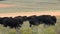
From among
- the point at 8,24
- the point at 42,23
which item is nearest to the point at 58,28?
the point at 42,23

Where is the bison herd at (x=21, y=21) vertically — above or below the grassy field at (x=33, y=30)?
above

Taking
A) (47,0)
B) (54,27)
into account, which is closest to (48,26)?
(54,27)

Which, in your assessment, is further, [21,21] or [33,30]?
[21,21]

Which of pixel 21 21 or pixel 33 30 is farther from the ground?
pixel 21 21

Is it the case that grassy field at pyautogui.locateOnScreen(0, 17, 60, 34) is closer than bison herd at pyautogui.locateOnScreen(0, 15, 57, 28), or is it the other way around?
grassy field at pyautogui.locateOnScreen(0, 17, 60, 34)

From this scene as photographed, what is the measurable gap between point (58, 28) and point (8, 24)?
2675mm

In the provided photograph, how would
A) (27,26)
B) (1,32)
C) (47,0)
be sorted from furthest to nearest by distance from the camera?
1. (47,0)
2. (27,26)
3. (1,32)

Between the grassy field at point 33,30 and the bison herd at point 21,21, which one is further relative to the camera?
the bison herd at point 21,21

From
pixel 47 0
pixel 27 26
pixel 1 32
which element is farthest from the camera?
pixel 47 0

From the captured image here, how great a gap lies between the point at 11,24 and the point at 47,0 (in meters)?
17.7

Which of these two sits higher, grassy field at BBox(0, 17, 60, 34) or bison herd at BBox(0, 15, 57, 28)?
bison herd at BBox(0, 15, 57, 28)

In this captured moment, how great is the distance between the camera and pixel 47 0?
96.9 feet

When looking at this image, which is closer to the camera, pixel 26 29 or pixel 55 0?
pixel 26 29

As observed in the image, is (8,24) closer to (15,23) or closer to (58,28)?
(15,23)
